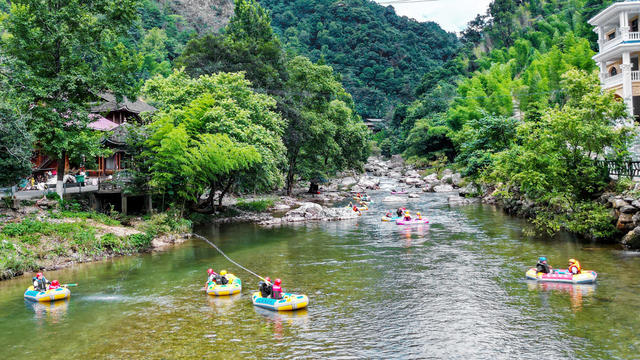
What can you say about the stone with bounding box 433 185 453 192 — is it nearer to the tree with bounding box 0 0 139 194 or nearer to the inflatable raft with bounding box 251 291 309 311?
the tree with bounding box 0 0 139 194

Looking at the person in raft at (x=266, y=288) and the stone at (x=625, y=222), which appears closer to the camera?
the person in raft at (x=266, y=288)

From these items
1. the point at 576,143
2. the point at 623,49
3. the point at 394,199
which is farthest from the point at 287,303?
the point at 394,199

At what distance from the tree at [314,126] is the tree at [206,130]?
10.1 meters

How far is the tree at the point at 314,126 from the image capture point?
4547 cm

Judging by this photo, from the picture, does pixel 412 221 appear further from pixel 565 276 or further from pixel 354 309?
pixel 354 309

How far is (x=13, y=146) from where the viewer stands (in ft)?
70.1

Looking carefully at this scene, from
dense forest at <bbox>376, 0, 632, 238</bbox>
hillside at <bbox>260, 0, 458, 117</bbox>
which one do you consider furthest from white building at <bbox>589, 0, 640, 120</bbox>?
hillside at <bbox>260, 0, 458, 117</bbox>

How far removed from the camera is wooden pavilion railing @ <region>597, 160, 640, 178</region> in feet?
70.1

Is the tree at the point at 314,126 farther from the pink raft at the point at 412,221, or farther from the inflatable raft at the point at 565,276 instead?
the inflatable raft at the point at 565,276

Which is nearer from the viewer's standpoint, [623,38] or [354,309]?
[354,309]

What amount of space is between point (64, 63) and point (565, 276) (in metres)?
27.7

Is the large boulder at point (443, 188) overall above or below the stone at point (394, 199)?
above

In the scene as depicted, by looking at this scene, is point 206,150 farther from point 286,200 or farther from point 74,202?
point 286,200

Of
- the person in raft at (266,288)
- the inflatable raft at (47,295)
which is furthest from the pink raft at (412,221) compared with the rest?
the inflatable raft at (47,295)
